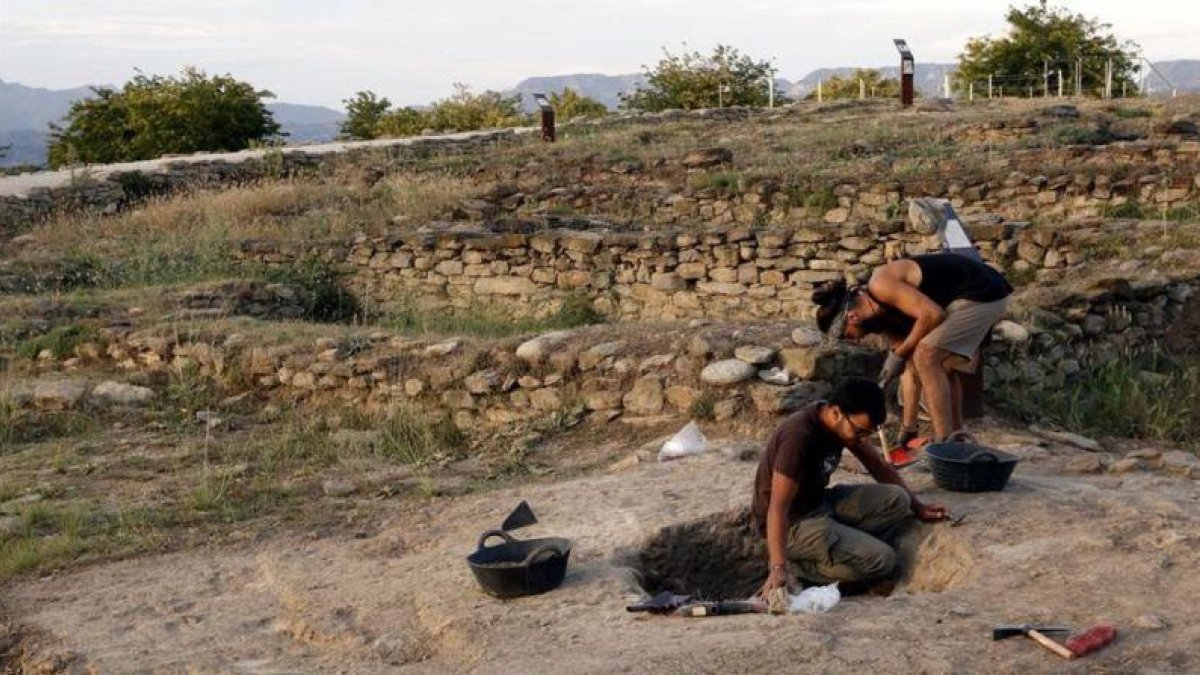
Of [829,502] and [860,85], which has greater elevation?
[860,85]

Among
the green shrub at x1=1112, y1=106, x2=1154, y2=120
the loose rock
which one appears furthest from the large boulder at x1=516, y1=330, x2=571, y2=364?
the green shrub at x1=1112, y1=106, x2=1154, y2=120

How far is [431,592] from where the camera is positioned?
5004 millimetres

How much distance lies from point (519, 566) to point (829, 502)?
4.56 ft

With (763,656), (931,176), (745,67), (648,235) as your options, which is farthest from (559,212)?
(745,67)

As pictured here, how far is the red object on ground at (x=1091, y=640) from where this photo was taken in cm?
386

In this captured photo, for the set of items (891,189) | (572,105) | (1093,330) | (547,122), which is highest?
(572,105)

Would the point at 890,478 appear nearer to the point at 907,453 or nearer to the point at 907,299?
the point at 907,453

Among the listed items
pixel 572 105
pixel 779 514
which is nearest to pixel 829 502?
pixel 779 514

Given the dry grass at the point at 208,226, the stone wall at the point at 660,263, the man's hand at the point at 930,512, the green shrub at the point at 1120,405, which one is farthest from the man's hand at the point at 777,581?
the dry grass at the point at 208,226

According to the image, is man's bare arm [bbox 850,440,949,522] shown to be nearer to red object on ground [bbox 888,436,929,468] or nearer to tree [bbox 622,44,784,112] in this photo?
red object on ground [bbox 888,436,929,468]

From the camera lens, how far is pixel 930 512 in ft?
17.3

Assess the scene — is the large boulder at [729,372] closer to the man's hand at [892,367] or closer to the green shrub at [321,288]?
the man's hand at [892,367]

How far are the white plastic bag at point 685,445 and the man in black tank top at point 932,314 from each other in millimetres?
1011

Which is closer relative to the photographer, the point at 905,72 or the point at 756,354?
the point at 756,354
